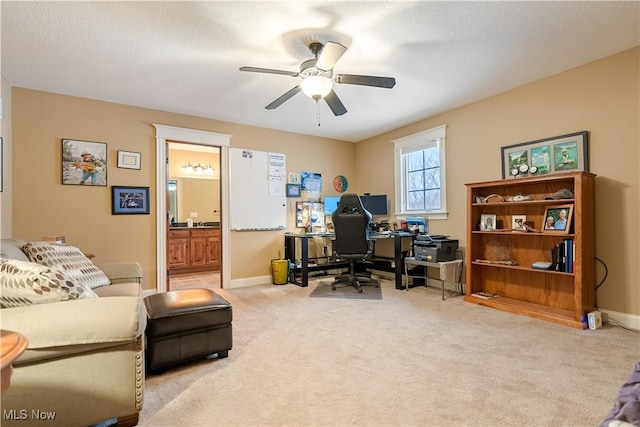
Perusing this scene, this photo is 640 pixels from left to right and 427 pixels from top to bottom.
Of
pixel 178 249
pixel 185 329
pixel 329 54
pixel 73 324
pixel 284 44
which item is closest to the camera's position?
pixel 73 324

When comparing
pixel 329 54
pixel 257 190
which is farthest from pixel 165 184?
pixel 329 54

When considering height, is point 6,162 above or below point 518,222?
above

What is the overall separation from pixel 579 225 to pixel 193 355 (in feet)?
10.8

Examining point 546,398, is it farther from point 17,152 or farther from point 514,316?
point 17,152

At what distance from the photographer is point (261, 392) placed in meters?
1.78

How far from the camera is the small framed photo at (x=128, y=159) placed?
3893mm

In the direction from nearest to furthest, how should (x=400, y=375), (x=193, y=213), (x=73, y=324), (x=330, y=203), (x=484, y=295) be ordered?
1. (x=73, y=324)
2. (x=400, y=375)
3. (x=484, y=295)
4. (x=330, y=203)
5. (x=193, y=213)

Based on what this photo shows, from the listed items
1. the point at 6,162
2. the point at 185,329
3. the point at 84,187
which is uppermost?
the point at 6,162

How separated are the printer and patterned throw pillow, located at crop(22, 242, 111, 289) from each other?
3.43 metres

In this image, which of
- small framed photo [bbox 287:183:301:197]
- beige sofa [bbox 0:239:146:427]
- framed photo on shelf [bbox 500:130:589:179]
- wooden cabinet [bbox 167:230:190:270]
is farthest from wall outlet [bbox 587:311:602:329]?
wooden cabinet [bbox 167:230:190:270]

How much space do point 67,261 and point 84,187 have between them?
161cm

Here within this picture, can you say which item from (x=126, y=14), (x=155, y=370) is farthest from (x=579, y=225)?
(x=126, y=14)

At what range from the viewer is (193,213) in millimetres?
6789

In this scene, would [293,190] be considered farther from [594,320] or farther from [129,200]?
[594,320]
